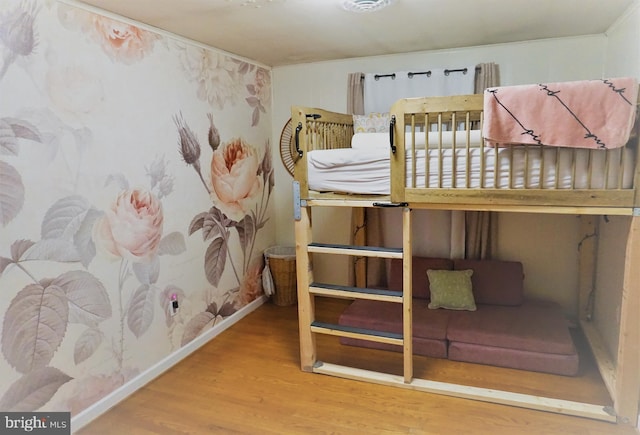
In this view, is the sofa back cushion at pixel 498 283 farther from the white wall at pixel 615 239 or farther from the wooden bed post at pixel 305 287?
the wooden bed post at pixel 305 287

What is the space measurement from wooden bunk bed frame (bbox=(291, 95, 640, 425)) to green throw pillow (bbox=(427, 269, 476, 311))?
80 centimetres

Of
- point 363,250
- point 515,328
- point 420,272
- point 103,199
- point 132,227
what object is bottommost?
point 515,328

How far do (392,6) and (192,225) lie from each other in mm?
1970

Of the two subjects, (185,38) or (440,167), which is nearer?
(440,167)

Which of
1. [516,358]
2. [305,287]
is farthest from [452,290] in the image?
[305,287]

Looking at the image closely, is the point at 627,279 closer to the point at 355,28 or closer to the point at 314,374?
the point at 314,374

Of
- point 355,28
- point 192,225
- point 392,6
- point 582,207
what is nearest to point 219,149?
point 192,225

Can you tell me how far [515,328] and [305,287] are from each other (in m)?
1.46

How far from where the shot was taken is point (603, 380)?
2572mm

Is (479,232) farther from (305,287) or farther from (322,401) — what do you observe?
(322,401)

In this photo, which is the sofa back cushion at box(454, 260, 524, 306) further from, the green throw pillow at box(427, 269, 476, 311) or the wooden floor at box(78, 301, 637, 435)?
the wooden floor at box(78, 301, 637, 435)

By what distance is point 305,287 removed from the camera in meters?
2.77

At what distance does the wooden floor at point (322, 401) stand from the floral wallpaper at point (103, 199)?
0.95 ft

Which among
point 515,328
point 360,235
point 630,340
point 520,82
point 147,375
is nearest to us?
point 630,340
